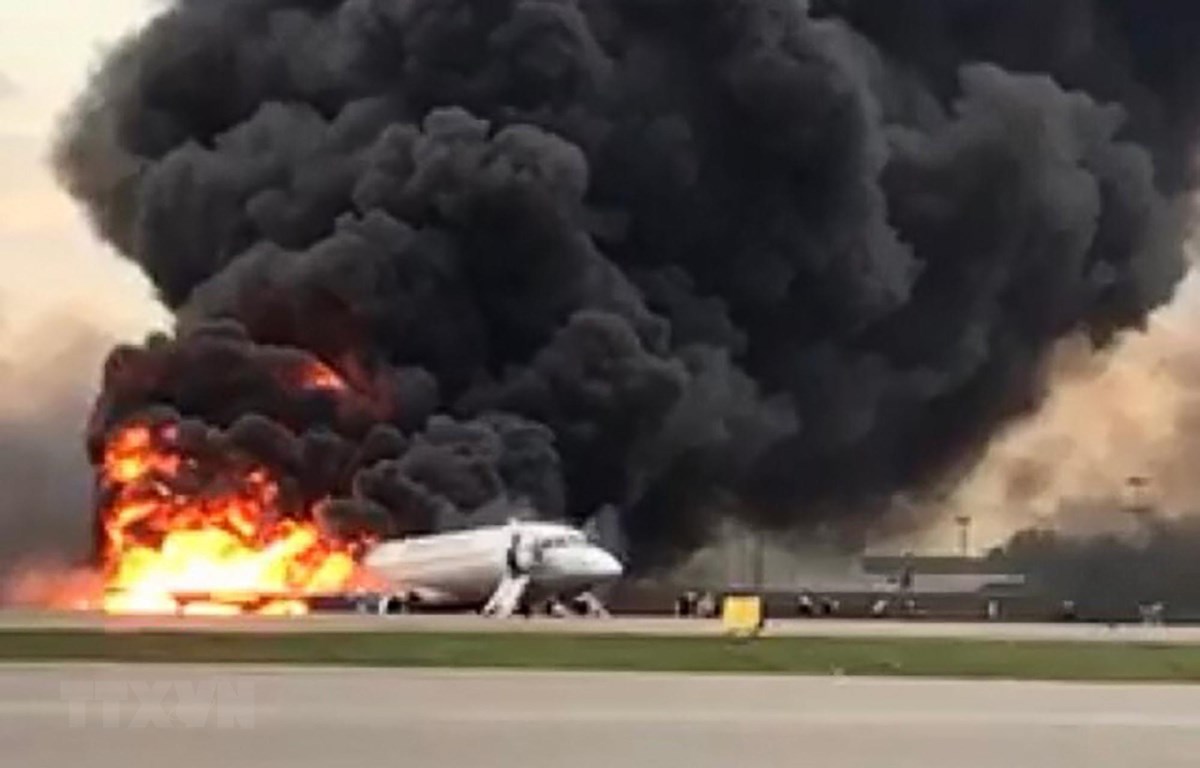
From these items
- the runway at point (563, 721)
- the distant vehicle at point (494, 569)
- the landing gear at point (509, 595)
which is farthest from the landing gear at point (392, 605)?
the runway at point (563, 721)

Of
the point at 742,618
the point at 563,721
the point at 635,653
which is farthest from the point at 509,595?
the point at 563,721

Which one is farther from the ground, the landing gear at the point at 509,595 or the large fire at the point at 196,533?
the large fire at the point at 196,533

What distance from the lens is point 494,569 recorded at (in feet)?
237

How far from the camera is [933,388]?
96.0 meters

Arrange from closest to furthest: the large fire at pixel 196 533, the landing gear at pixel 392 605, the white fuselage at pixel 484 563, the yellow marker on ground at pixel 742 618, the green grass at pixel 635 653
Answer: the green grass at pixel 635 653, the yellow marker on ground at pixel 742 618, the white fuselage at pixel 484 563, the landing gear at pixel 392 605, the large fire at pixel 196 533

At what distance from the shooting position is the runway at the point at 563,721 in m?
19.1

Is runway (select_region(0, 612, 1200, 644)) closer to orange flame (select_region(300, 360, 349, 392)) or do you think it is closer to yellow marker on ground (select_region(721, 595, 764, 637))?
yellow marker on ground (select_region(721, 595, 764, 637))

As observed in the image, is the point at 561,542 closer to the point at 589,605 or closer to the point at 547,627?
the point at 589,605

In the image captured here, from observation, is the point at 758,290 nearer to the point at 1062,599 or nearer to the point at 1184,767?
the point at 1062,599

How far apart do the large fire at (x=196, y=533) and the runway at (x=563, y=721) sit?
47652 mm

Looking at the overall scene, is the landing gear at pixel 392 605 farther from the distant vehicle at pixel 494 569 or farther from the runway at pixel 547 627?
the runway at pixel 547 627

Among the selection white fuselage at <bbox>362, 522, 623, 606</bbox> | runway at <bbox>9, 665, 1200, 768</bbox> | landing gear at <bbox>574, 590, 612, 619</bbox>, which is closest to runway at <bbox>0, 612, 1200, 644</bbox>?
white fuselage at <bbox>362, 522, 623, 606</bbox>

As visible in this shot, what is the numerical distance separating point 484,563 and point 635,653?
1222 inches

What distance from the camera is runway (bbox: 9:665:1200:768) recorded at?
1914 centimetres
